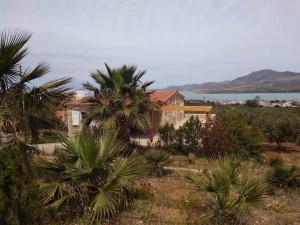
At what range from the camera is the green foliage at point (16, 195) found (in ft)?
14.1

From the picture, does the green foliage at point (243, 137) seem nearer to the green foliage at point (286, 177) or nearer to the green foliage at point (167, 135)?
the green foliage at point (167, 135)

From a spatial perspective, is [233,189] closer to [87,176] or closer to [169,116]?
[87,176]

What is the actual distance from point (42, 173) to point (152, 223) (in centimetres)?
245

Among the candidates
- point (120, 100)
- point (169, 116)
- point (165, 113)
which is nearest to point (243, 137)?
point (120, 100)

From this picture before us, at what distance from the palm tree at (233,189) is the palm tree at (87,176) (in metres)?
1.52

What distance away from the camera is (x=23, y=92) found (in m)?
6.05

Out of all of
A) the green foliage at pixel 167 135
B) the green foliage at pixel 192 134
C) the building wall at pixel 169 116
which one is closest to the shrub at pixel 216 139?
the green foliage at pixel 192 134

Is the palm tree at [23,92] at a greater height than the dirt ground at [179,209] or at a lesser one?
greater

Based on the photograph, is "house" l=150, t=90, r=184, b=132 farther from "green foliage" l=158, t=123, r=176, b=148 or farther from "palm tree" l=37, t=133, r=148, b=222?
"palm tree" l=37, t=133, r=148, b=222

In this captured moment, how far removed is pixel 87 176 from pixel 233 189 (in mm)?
2892

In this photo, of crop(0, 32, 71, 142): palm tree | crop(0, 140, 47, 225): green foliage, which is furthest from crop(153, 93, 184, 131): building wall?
crop(0, 140, 47, 225): green foliage

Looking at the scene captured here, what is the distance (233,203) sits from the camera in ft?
17.2

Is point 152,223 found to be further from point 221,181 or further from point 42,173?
point 42,173

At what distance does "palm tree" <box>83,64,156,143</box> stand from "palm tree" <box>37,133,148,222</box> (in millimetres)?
6461
